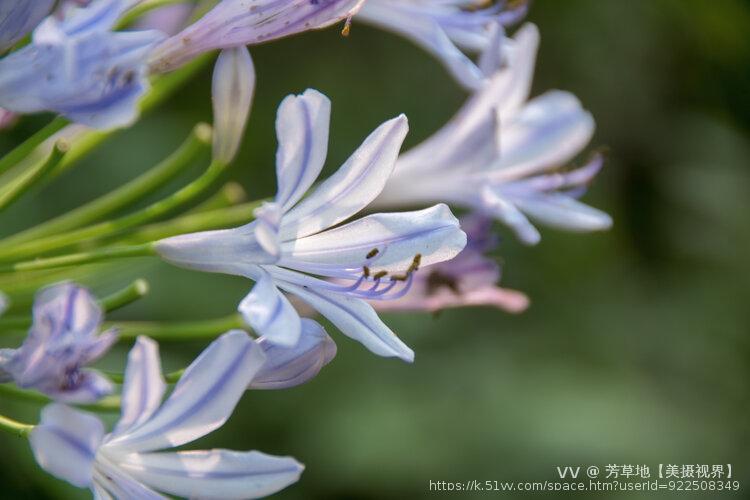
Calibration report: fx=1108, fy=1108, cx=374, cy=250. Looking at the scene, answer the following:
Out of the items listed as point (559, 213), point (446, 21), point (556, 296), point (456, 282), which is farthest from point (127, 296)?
point (556, 296)

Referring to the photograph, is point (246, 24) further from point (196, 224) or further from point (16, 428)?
point (16, 428)

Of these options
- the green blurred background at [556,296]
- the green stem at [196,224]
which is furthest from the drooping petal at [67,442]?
the green blurred background at [556,296]

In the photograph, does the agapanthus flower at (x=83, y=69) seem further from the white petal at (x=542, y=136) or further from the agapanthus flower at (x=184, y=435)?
the white petal at (x=542, y=136)

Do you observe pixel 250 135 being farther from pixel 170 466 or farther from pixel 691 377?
pixel 170 466

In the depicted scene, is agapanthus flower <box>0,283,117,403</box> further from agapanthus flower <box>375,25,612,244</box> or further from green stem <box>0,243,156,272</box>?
agapanthus flower <box>375,25,612,244</box>

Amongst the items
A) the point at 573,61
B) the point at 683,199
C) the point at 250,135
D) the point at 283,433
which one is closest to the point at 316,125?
the point at 283,433
